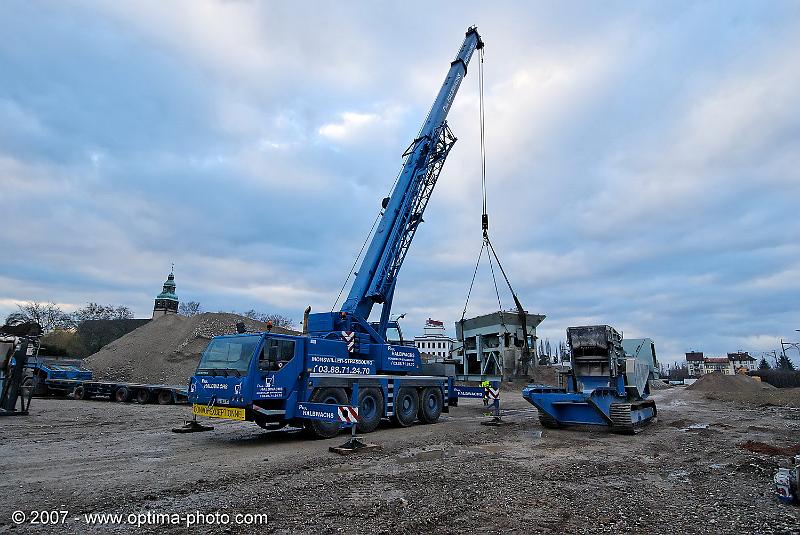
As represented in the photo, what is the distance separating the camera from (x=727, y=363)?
118500 millimetres

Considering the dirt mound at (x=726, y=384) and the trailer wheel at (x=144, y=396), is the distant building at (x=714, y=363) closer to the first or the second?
the dirt mound at (x=726, y=384)

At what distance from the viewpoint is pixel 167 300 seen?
72.2 meters

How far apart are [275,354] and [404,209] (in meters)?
7.05

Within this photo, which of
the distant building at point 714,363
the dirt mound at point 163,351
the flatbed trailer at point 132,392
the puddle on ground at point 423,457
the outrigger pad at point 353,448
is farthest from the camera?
the distant building at point 714,363

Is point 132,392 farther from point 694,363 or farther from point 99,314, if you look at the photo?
point 694,363

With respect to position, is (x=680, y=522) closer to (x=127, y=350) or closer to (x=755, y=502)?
(x=755, y=502)

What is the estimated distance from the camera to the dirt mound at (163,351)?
30.8 m

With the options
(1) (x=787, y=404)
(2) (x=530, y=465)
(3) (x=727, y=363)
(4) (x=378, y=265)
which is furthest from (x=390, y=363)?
(3) (x=727, y=363)

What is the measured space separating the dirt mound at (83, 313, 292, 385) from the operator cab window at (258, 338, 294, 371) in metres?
17.4

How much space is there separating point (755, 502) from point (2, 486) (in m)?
9.54

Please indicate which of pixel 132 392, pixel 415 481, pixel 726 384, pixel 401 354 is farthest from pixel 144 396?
pixel 726 384

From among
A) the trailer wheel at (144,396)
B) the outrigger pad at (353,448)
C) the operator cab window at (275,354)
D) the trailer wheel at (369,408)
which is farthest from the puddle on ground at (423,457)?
the trailer wheel at (144,396)

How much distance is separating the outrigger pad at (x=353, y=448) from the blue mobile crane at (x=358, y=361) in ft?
2.02

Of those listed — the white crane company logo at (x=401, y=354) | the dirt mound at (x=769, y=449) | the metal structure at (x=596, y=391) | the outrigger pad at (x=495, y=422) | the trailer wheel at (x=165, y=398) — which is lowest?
the outrigger pad at (x=495, y=422)
